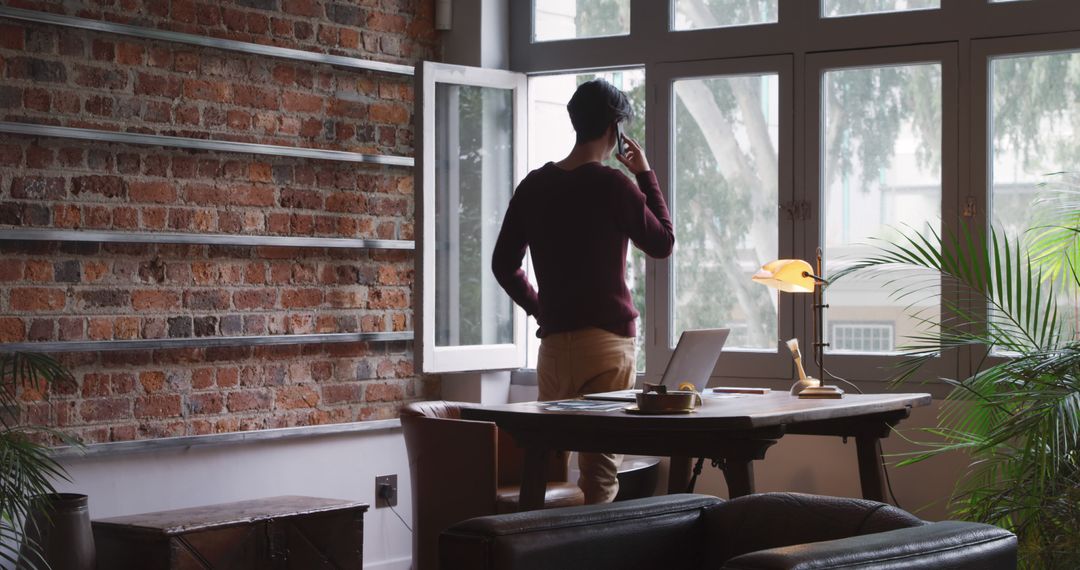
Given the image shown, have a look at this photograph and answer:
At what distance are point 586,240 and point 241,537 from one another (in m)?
1.56

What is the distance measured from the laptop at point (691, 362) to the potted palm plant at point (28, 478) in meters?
1.60

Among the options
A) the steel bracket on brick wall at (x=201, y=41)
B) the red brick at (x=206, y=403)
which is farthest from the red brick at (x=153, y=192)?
the red brick at (x=206, y=403)

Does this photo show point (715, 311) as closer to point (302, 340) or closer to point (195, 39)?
point (302, 340)

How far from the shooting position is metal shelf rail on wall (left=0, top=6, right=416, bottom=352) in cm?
446

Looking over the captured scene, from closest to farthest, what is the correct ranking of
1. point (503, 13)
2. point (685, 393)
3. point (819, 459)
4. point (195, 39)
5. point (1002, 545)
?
point (1002, 545)
point (685, 393)
point (195, 39)
point (819, 459)
point (503, 13)

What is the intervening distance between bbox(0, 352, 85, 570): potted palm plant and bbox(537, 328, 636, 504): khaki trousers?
1506mm

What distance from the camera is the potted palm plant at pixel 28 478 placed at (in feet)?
11.8

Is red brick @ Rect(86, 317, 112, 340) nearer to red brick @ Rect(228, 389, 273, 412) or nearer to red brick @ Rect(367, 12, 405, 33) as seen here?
red brick @ Rect(228, 389, 273, 412)

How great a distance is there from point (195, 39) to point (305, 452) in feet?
5.61

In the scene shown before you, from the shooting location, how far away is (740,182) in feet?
18.2

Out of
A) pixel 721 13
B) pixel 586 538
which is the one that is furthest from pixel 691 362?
pixel 721 13

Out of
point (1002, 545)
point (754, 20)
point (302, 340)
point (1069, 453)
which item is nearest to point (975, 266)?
point (1069, 453)

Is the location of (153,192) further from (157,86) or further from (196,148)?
(157,86)

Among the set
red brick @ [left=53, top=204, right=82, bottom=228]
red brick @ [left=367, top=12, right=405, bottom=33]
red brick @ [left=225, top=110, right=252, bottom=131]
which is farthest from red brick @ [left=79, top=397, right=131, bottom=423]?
red brick @ [left=367, top=12, right=405, bottom=33]
